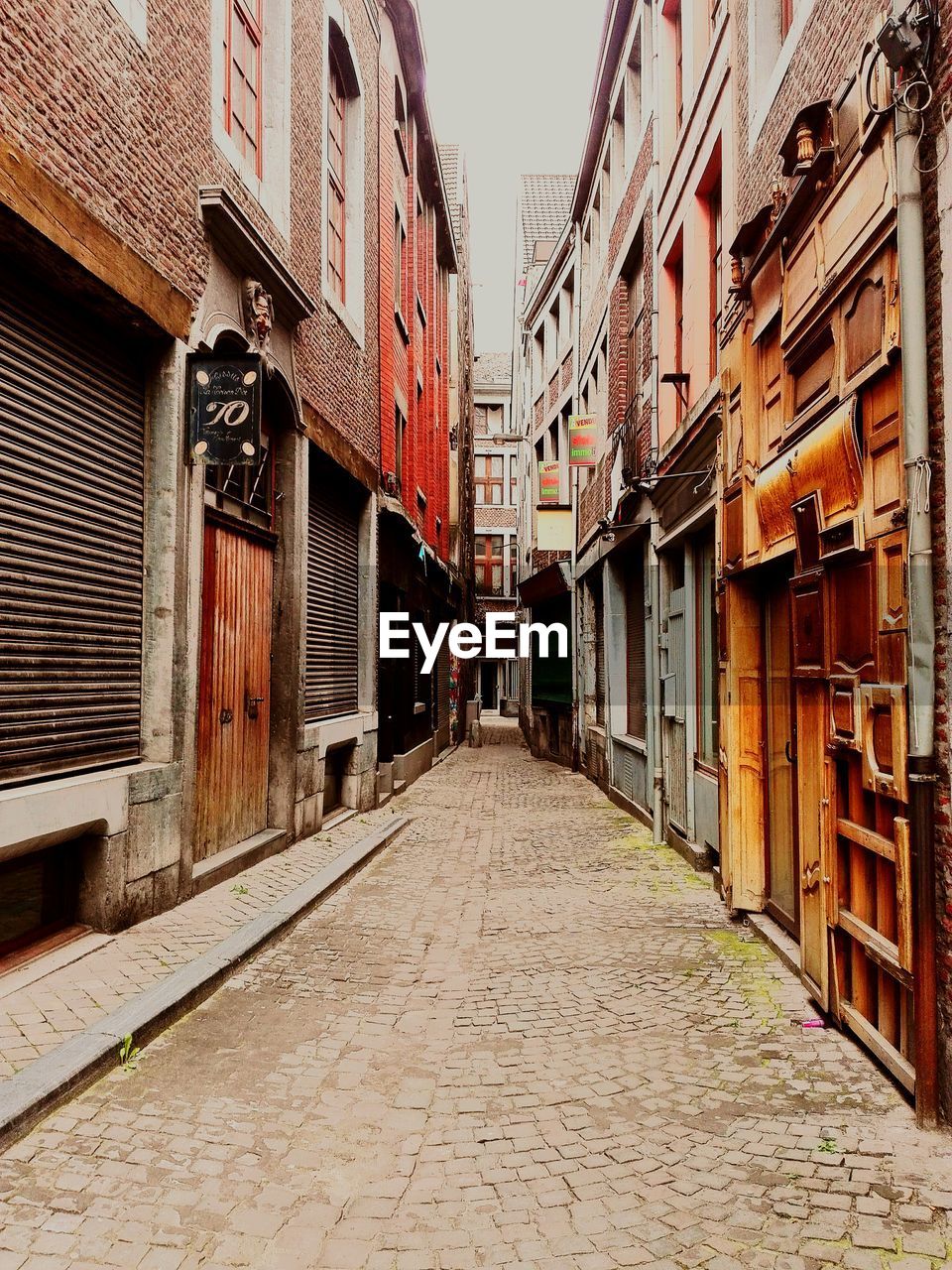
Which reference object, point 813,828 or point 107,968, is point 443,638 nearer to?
point 107,968

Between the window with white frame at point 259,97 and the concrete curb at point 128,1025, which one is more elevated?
the window with white frame at point 259,97

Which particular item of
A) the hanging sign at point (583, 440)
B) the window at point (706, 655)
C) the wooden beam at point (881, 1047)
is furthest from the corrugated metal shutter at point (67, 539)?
the hanging sign at point (583, 440)

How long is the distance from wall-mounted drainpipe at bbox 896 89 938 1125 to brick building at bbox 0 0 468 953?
159 inches

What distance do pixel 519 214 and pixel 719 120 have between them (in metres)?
31.9

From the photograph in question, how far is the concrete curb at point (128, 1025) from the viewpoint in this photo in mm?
3381

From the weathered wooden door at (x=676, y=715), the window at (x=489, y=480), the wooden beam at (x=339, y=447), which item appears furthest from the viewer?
the window at (x=489, y=480)

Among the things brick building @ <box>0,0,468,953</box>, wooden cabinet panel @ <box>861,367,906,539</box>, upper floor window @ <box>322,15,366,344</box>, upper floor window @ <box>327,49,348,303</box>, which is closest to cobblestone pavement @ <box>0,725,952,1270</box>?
brick building @ <box>0,0,468,953</box>

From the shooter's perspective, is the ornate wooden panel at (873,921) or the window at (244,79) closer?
the ornate wooden panel at (873,921)

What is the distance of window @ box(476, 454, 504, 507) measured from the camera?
44719 millimetres

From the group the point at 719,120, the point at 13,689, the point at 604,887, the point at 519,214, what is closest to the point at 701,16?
the point at 719,120

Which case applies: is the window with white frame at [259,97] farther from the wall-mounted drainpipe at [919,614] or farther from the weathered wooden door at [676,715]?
the wall-mounted drainpipe at [919,614]

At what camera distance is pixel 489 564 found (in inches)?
1746

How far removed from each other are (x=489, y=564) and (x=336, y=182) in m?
32.7

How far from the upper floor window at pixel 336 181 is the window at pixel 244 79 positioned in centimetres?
240
